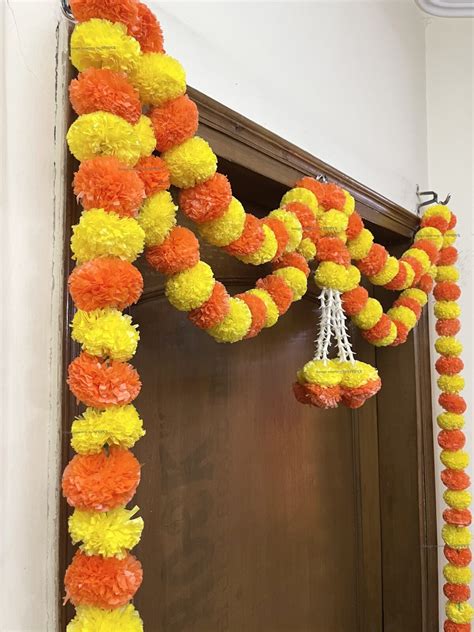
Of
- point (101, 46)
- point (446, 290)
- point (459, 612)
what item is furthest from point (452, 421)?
point (101, 46)

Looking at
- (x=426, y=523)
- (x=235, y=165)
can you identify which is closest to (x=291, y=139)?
(x=235, y=165)

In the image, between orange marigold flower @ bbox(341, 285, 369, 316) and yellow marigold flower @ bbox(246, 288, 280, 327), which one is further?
orange marigold flower @ bbox(341, 285, 369, 316)

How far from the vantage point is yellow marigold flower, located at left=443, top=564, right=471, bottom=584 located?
1.29 metres

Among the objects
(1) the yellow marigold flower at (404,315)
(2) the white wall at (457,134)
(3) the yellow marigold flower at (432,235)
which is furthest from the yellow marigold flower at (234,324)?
(2) the white wall at (457,134)

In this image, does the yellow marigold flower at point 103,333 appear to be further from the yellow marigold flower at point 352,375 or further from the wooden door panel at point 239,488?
the yellow marigold flower at point 352,375

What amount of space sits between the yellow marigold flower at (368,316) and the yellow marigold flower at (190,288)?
16.7 inches

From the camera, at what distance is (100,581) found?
477mm

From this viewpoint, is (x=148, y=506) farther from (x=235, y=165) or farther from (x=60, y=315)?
(x=235, y=165)

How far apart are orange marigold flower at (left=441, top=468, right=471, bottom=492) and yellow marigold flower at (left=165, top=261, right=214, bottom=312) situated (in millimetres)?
943

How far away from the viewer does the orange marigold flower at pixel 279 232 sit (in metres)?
0.74

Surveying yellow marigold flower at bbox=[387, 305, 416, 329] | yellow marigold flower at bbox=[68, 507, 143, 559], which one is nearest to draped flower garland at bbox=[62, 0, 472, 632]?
yellow marigold flower at bbox=[68, 507, 143, 559]

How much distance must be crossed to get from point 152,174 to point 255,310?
8.3 inches

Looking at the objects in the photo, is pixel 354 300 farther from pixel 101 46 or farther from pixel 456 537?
pixel 456 537

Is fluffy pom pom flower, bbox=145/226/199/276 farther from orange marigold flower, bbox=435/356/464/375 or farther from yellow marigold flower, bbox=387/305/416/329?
orange marigold flower, bbox=435/356/464/375
